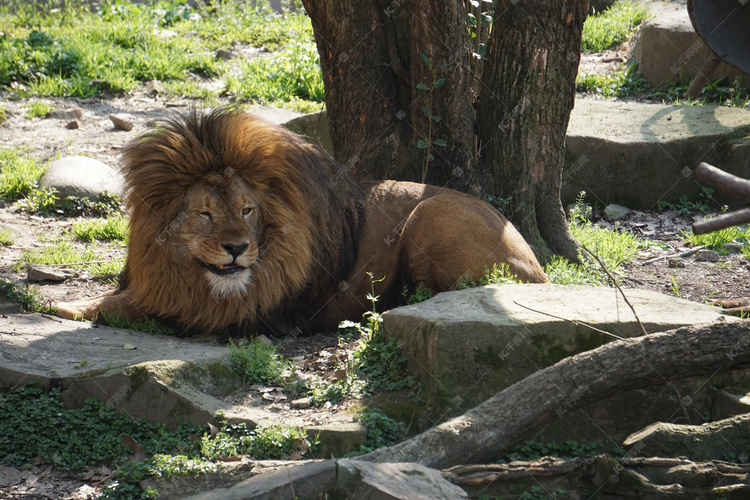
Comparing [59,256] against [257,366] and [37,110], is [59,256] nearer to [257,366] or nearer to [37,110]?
[257,366]

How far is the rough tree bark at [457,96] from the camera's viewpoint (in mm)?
5867

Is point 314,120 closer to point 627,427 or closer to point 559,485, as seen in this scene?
point 627,427

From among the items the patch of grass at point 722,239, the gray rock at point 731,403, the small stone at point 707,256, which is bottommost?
the small stone at point 707,256

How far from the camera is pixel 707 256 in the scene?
6906 mm

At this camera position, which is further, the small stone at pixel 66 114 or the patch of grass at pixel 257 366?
the small stone at pixel 66 114

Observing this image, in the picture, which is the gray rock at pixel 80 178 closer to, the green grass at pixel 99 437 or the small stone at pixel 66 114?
the small stone at pixel 66 114

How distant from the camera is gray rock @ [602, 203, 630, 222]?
8.01 m

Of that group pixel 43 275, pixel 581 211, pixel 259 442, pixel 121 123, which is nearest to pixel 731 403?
Result: pixel 259 442

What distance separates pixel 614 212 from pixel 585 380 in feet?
16.1

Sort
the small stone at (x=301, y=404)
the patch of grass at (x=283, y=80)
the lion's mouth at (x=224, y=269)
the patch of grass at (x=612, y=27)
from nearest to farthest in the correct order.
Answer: the small stone at (x=301, y=404) → the lion's mouth at (x=224, y=269) → the patch of grass at (x=283, y=80) → the patch of grass at (x=612, y=27)

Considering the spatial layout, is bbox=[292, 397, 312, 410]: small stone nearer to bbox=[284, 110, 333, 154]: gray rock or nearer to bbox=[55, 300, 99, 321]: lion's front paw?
bbox=[55, 300, 99, 321]: lion's front paw

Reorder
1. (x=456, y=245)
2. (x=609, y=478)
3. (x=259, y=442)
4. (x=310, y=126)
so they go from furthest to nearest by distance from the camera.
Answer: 1. (x=310, y=126)
2. (x=456, y=245)
3. (x=259, y=442)
4. (x=609, y=478)

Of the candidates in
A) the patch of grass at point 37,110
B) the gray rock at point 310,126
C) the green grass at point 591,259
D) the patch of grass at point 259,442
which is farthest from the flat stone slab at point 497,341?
the patch of grass at point 37,110

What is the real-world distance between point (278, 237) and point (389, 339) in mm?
1114
